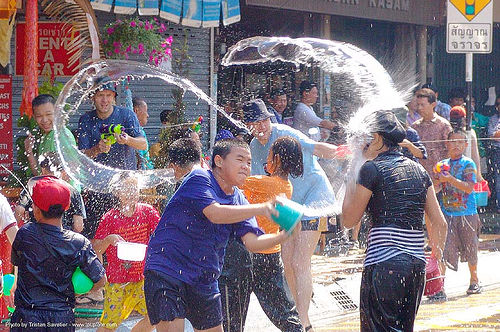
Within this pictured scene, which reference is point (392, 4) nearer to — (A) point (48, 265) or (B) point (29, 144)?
(B) point (29, 144)

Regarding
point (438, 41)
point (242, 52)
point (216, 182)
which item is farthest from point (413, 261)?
point (438, 41)

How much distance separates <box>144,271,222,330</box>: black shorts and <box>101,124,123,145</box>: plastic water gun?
2.93 metres

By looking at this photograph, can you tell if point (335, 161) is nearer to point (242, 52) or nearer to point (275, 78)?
point (242, 52)

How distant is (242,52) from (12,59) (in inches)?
135

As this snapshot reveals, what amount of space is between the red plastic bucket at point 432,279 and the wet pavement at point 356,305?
1432mm

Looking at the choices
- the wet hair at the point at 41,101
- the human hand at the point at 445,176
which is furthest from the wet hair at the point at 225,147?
the human hand at the point at 445,176

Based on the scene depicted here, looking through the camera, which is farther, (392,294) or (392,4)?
(392,4)

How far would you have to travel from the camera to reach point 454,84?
1953 centimetres

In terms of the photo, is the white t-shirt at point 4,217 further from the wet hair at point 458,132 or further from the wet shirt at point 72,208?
the wet hair at point 458,132

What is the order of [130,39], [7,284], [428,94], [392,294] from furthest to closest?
[130,39] < [428,94] < [7,284] < [392,294]

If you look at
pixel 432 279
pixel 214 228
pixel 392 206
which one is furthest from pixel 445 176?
pixel 214 228

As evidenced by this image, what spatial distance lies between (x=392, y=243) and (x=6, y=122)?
266 inches

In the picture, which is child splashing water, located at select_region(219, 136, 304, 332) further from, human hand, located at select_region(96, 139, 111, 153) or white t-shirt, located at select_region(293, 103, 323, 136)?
white t-shirt, located at select_region(293, 103, 323, 136)

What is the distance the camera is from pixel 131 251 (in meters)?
6.42
